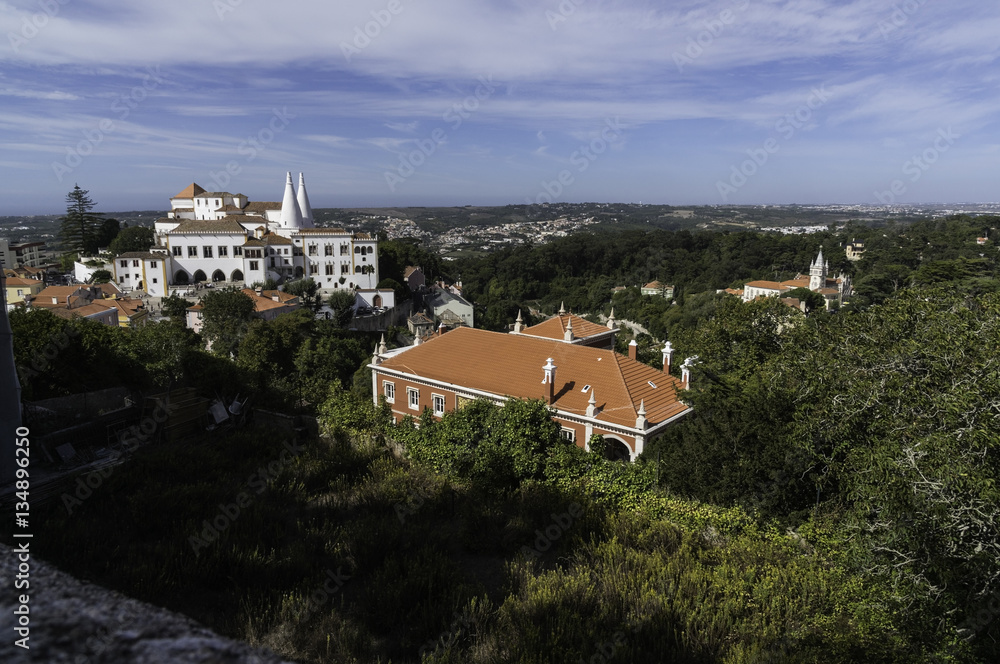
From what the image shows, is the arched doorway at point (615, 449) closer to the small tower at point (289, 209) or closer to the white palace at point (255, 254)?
the white palace at point (255, 254)

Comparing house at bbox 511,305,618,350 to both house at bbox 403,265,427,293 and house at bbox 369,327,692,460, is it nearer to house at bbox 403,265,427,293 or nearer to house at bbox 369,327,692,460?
house at bbox 369,327,692,460

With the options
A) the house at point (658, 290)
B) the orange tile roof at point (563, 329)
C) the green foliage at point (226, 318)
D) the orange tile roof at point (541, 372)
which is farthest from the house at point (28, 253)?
the orange tile roof at point (563, 329)

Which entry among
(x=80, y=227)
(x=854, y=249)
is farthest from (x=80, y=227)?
(x=854, y=249)

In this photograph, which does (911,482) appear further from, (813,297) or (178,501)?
(813,297)

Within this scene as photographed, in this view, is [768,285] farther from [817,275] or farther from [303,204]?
[303,204]

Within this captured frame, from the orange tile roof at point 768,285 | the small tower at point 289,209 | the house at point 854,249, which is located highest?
the small tower at point 289,209

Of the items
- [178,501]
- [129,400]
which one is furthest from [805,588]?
[129,400]

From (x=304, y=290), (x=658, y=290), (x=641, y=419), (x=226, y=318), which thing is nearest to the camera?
(x=641, y=419)
